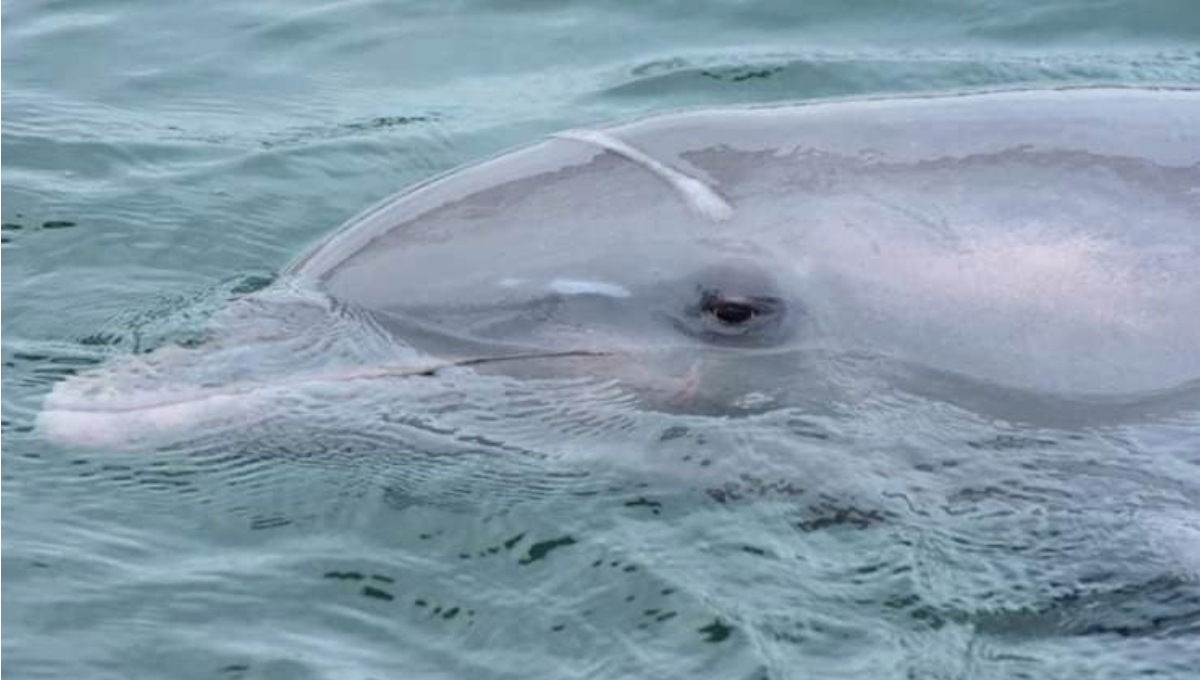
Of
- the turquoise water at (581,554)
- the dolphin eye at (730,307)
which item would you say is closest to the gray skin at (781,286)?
the dolphin eye at (730,307)

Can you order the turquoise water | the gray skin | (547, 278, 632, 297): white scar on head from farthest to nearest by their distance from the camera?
(547, 278, 632, 297): white scar on head, the gray skin, the turquoise water

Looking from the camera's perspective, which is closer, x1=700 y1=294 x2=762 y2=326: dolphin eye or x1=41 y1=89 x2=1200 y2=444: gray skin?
x1=41 y1=89 x2=1200 y2=444: gray skin

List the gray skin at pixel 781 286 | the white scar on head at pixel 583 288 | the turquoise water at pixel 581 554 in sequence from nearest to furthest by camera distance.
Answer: the turquoise water at pixel 581 554, the gray skin at pixel 781 286, the white scar on head at pixel 583 288

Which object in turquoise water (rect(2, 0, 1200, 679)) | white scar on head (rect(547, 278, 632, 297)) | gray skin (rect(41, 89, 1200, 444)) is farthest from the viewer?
white scar on head (rect(547, 278, 632, 297))

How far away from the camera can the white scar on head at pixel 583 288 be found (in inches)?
285

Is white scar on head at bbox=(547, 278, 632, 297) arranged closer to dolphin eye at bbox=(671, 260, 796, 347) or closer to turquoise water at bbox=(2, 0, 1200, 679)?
dolphin eye at bbox=(671, 260, 796, 347)

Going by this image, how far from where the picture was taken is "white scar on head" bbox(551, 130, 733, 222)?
726 cm

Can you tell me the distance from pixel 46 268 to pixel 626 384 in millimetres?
3285

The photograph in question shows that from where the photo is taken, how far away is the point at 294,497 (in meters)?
7.15

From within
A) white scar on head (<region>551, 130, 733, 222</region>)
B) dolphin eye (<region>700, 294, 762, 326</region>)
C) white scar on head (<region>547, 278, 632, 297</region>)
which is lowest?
dolphin eye (<region>700, 294, 762, 326</region>)

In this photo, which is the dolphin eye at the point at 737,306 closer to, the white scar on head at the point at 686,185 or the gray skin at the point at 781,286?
the gray skin at the point at 781,286

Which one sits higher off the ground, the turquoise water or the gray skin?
the gray skin

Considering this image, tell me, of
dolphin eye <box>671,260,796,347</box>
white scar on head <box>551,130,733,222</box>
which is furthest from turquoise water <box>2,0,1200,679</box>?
white scar on head <box>551,130,733,222</box>

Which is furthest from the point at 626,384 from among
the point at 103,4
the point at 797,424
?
the point at 103,4
